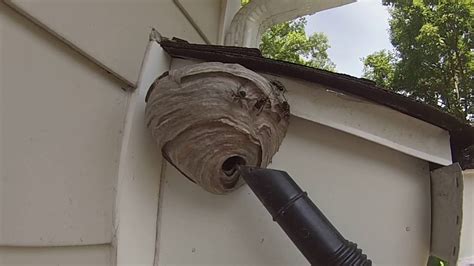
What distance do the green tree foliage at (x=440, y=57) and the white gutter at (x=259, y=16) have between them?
5836 mm

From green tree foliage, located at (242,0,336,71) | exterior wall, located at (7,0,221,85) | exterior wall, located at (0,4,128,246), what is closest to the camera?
exterior wall, located at (0,4,128,246)

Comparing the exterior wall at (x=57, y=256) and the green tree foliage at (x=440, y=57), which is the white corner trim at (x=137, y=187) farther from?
the green tree foliage at (x=440, y=57)

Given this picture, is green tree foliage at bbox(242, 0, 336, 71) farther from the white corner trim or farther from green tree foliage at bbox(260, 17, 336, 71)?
the white corner trim

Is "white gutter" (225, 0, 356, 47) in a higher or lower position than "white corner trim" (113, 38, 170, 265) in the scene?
higher

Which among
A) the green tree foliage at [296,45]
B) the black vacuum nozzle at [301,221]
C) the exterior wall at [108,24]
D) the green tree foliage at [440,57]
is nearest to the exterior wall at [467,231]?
the black vacuum nozzle at [301,221]

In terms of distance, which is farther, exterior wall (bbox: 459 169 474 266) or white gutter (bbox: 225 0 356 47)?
white gutter (bbox: 225 0 356 47)

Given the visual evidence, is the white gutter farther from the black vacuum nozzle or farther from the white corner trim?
the black vacuum nozzle

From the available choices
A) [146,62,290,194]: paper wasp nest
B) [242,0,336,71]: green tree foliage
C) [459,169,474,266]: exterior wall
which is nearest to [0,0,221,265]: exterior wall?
[146,62,290,194]: paper wasp nest

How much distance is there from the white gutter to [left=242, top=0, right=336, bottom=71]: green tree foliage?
6.14 metres

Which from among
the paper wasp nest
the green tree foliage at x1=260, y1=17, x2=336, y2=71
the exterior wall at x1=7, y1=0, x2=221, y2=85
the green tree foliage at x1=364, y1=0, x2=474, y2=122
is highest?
the green tree foliage at x1=260, y1=17, x2=336, y2=71

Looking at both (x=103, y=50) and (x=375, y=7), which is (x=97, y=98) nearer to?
(x=103, y=50)

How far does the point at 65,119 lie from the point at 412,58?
876 cm

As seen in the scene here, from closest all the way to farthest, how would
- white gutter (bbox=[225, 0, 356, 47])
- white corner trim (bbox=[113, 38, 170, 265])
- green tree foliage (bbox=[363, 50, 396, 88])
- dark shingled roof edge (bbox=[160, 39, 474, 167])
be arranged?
white corner trim (bbox=[113, 38, 170, 265]) → dark shingled roof edge (bbox=[160, 39, 474, 167]) → white gutter (bbox=[225, 0, 356, 47]) → green tree foliage (bbox=[363, 50, 396, 88])

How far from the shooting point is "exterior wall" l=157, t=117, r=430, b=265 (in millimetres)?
1364
